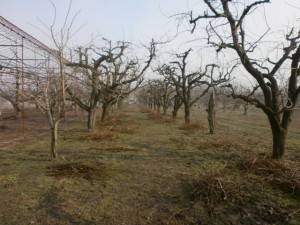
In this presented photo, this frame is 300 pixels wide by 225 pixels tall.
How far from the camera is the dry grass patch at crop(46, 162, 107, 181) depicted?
6.97m

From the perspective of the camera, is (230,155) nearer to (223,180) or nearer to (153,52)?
(223,180)

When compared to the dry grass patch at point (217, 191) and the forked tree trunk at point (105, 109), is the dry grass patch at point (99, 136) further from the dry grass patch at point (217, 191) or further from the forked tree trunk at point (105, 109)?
the dry grass patch at point (217, 191)

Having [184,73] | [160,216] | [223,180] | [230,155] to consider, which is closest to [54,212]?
[160,216]

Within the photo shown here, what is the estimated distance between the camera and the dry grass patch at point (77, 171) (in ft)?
22.9

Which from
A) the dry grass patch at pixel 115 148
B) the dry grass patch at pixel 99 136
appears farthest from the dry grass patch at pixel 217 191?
the dry grass patch at pixel 99 136

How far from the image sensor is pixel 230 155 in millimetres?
9289

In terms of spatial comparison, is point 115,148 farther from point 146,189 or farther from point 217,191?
point 217,191

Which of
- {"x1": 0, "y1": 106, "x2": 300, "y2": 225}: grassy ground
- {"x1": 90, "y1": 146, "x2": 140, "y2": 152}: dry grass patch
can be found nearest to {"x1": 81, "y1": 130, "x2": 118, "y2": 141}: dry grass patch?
{"x1": 90, "y1": 146, "x2": 140, "y2": 152}: dry grass patch

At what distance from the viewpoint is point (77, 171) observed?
711 cm

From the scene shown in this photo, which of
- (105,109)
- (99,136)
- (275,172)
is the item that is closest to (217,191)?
(275,172)

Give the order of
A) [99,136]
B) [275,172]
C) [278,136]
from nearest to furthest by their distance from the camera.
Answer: [275,172]
[278,136]
[99,136]

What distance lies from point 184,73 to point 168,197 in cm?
1677

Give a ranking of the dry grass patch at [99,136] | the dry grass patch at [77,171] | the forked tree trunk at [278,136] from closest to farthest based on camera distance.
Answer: the dry grass patch at [77,171] < the forked tree trunk at [278,136] < the dry grass patch at [99,136]

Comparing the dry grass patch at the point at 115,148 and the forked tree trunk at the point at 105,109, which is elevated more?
the forked tree trunk at the point at 105,109
